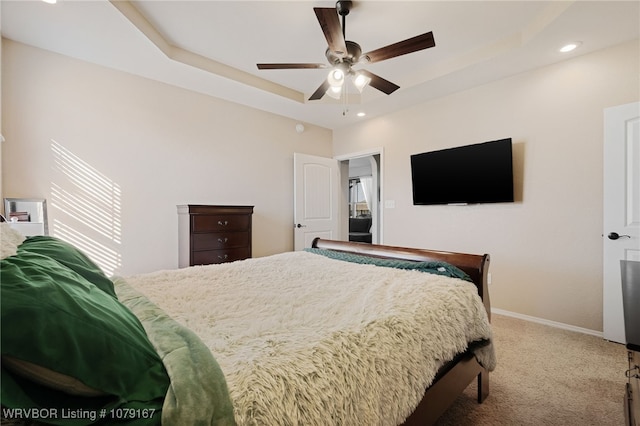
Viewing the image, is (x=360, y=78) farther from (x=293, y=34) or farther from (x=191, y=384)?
(x=191, y=384)

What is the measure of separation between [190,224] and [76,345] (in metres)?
2.61

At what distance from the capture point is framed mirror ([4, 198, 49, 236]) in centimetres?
237

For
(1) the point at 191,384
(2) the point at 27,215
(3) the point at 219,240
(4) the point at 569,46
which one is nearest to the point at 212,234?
(3) the point at 219,240

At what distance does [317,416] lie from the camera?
71 cm

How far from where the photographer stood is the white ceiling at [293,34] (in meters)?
2.15

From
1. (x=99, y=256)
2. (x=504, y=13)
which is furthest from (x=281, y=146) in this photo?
(x=504, y=13)

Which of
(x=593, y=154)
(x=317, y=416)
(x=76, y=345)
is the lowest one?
(x=317, y=416)

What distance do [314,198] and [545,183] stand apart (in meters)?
2.92

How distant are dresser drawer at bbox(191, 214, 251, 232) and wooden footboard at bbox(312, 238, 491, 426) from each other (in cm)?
136

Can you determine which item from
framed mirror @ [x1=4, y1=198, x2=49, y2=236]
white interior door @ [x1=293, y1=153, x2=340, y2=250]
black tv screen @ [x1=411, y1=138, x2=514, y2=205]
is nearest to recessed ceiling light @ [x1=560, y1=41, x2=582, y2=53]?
black tv screen @ [x1=411, y1=138, x2=514, y2=205]

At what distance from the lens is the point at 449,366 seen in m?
1.31

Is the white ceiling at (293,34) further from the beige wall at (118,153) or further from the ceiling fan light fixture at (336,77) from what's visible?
the ceiling fan light fixture at (336,77)

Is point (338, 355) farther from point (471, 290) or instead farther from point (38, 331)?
point (471, 290)

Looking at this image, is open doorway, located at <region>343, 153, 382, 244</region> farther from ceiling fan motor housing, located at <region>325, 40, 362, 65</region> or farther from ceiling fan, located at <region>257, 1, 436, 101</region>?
ceiling fan motor housing, located at <region>325, 40, 362, 65</region>
